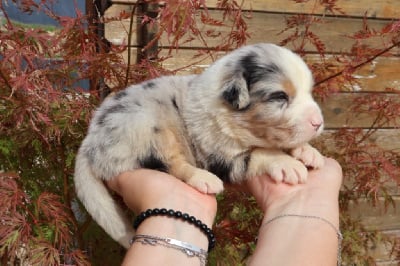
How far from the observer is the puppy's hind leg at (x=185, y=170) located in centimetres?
192

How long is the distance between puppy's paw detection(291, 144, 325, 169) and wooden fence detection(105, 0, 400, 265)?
1.91 meters

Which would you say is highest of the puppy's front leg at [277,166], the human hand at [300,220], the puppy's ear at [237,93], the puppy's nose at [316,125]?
the puppy's ear at [237,93]

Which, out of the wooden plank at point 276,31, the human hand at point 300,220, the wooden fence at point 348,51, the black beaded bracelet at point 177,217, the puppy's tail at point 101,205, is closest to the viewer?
the human hand at point 300,220

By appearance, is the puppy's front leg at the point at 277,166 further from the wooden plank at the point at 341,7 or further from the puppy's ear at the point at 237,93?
the wooden plank at the point at 341,7

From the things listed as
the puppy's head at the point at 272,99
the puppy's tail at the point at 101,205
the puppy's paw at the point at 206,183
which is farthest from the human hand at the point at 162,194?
the puppy's head at the point at 272,99

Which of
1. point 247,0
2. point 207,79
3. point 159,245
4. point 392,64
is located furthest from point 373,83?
point 159,245

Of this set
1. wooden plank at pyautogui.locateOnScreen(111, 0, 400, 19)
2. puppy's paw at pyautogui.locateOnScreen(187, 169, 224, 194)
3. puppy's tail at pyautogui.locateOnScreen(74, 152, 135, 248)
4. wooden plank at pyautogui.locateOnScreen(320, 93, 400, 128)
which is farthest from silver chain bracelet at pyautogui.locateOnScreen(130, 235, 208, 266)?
wooden plank at pyautogui.locateOnScreen(320, 93, 400, 128)

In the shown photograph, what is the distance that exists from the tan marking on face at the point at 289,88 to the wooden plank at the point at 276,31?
1885 mm

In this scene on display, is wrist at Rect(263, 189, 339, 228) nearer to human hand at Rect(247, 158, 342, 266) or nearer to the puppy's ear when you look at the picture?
human hand at Rect(247, 158, 342, 266)

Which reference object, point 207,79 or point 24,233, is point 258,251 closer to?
point 207,79

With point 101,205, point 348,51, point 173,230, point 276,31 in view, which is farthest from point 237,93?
point 348,51

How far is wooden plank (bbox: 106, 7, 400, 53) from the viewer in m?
3.81

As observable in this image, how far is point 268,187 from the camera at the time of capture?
2002 millimetres

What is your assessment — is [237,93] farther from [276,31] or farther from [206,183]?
[276,31]
